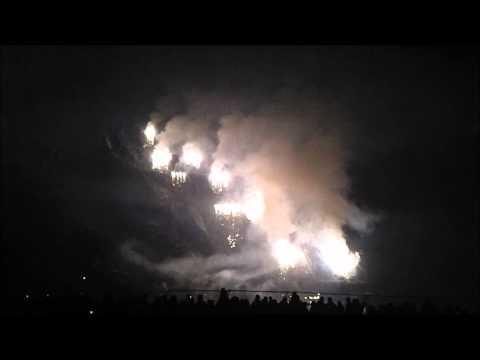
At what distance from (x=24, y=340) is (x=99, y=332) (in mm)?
452

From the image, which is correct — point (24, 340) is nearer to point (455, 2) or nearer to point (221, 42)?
point (221, 42)

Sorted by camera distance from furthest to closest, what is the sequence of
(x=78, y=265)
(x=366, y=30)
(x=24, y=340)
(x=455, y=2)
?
(x=78, y=265) → (x=24, y=340) → (x=366, y=30) → (x=455, y=2)

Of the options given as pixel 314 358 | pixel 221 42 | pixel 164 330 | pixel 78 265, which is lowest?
pixel 314 358

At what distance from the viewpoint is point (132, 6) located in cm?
225

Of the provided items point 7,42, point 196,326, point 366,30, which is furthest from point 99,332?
point 366,30

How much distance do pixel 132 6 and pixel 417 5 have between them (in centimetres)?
147

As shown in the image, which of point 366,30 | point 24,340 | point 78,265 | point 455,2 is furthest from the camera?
point 78,265

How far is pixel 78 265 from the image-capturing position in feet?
377

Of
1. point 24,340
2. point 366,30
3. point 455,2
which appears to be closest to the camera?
point 455,2

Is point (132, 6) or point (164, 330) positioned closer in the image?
point (132, 6)

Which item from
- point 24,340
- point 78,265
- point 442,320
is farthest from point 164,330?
point 78,265

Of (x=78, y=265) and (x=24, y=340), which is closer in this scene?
(x=24, y=340)

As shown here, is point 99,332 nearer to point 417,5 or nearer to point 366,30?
point 366,30

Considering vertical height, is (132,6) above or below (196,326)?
above
